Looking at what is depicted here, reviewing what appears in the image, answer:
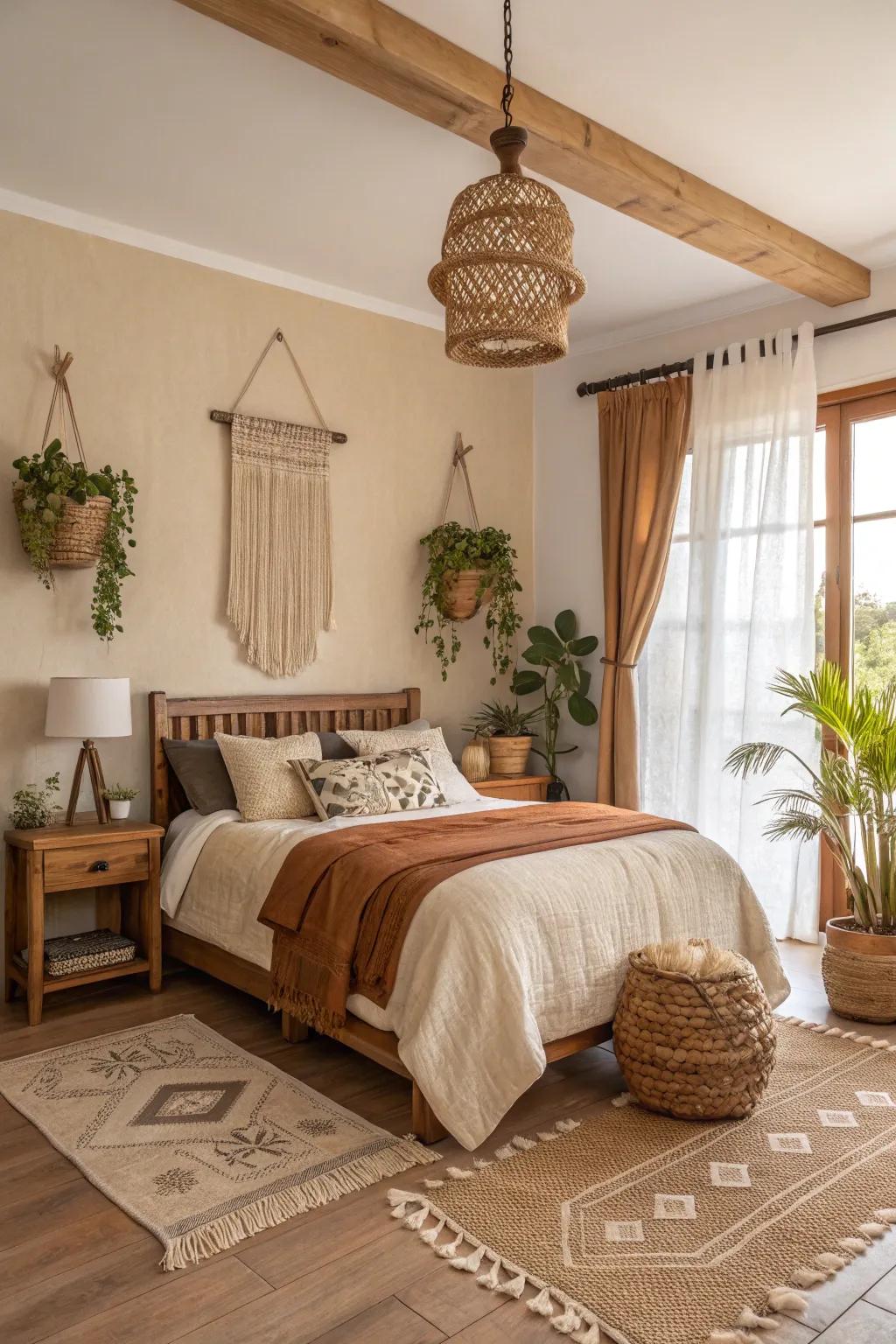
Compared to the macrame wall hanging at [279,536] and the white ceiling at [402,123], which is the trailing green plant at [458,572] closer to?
the macrame wall hanging at [279,536]

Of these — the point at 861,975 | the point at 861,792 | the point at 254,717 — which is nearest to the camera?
the point at 861,975

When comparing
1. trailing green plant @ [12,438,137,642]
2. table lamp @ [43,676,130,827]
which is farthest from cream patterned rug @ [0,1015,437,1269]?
trailing green plant @ [12,438,137,642]

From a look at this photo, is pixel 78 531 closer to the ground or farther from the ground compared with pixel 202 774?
farther from the ground

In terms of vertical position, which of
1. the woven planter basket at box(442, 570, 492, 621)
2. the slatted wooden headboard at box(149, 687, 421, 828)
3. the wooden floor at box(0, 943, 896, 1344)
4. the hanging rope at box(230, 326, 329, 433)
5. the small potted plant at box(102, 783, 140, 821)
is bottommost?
the wooden floor at box(0, 943, 896, 1344)

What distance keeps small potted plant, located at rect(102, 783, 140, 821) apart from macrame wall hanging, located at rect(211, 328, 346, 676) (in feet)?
2.84

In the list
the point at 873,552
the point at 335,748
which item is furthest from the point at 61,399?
the point at 873,552

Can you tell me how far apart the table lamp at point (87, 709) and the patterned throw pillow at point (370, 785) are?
2.28 feet

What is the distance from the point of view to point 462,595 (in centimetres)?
497

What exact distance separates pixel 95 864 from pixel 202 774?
565 mm

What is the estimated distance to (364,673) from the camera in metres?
4.87

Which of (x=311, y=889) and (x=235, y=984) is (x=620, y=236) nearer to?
(x=311, y=889)

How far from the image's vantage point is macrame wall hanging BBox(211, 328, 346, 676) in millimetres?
4359

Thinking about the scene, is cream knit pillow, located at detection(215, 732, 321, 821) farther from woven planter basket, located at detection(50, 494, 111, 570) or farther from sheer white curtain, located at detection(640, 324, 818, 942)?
sheer white curtain, located at detection(640, 324, 818, 942)

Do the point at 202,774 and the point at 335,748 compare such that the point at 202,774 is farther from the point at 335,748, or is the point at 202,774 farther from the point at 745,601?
the point at 745,601
